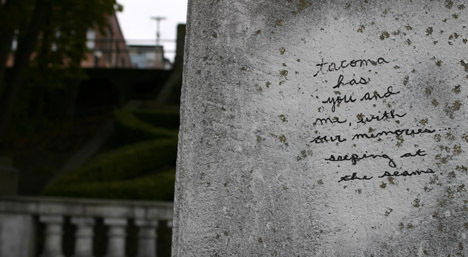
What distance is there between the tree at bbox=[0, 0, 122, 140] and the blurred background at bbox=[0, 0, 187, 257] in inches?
0.9

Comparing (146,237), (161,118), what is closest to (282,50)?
(146,237)

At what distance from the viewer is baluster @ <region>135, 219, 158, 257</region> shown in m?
5.23

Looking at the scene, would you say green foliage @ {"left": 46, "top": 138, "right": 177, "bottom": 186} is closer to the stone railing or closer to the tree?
the stone railing

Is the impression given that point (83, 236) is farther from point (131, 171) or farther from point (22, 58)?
point (22, 58)

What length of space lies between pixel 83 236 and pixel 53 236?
0.27 m

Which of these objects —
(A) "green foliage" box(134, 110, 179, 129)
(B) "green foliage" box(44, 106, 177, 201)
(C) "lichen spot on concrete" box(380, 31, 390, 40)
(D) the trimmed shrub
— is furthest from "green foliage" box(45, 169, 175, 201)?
(A) "green foliage" box(134, 110, 179, 129)

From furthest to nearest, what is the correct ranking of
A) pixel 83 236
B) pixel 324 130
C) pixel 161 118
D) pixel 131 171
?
1. pixel 161 118
2. pixel 131 171
3. pixel 83 236
4. pixel 324 130

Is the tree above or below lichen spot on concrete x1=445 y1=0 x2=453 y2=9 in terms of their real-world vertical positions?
above

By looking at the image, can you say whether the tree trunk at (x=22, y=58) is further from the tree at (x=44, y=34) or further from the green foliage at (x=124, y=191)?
the green foliage at (x=124, y=191)

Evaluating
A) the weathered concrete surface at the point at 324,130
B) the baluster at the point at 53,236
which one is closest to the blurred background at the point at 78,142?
the baluster at the point at 53,236

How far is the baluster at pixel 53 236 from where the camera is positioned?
511 centimetres

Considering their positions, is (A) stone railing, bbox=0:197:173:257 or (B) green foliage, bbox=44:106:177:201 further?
(B) green foliage, bbox=44:106:177:201

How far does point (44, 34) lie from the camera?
14227mm

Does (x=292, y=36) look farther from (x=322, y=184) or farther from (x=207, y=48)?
(x=322, y=184)
